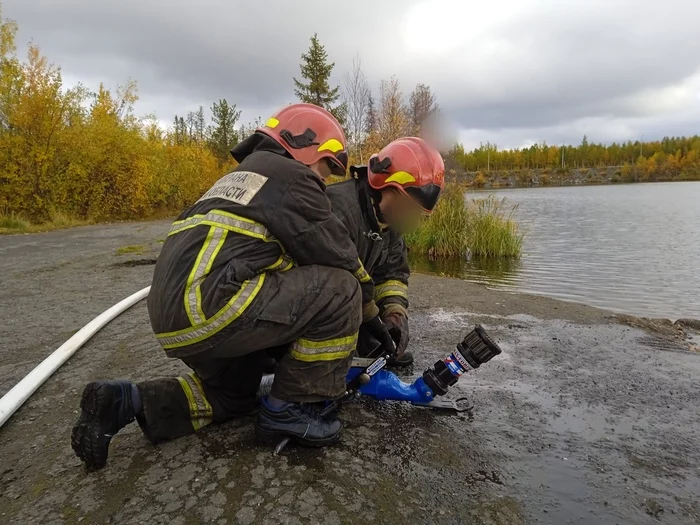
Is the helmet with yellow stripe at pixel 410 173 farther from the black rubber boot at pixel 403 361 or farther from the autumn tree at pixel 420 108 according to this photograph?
the autumn tree at pixel 420 108

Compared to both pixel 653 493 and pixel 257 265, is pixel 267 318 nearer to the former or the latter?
pixel 257 265

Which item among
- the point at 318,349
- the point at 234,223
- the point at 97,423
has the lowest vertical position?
the point at 97,423

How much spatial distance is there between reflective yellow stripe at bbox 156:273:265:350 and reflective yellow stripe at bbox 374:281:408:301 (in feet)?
4.71

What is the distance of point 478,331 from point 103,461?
75.6 inches

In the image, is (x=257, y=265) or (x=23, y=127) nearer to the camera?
(x=257, y=265)

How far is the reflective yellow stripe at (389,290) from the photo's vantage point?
348 cm

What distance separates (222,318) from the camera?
2.11m

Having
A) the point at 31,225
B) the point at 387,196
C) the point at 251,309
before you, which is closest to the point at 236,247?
the point at 251,309

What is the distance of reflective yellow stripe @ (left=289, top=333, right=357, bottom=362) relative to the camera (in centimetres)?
233

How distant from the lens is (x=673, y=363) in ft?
12.6

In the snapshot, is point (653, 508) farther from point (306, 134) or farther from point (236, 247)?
point (306, 134)

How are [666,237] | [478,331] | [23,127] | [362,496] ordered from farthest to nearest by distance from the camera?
1. [23,127]
2. [666,237]
3. [478,331]
4. [362,496]

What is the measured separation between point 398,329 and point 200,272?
60.6 inches

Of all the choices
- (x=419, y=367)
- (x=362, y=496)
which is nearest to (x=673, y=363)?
(x=419, y=367)
